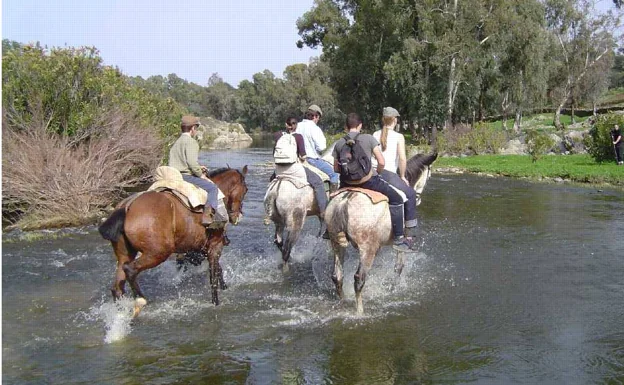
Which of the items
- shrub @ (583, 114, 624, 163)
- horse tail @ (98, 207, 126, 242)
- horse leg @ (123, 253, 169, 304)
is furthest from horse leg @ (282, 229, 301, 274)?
shrub @ (583, 114, 624, 163)

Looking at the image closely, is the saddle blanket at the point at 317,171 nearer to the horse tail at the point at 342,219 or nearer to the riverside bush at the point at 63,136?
the horse tail at the point at 342,219

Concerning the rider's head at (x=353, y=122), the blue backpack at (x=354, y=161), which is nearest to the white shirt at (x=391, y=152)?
the rider's head at (x=353, y=122)

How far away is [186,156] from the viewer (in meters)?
8.87

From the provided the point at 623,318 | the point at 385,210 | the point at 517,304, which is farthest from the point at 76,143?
the point at 623,318

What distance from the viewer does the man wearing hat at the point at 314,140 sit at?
1148cm

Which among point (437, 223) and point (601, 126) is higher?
point (601, 126)

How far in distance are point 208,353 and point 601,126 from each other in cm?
2761

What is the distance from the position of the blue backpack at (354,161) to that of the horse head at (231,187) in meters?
2.19

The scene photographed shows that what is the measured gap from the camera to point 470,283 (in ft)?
33.9

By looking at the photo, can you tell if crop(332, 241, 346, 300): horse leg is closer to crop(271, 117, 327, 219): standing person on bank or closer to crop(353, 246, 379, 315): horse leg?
crop(353, 246, 379, 315): horse leg

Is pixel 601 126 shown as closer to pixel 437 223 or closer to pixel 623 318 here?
pixel 437 223

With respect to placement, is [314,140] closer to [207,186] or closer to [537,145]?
[207,186]

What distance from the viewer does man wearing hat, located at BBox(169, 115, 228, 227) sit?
8.85m

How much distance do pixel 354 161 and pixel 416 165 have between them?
2392 millimetres
